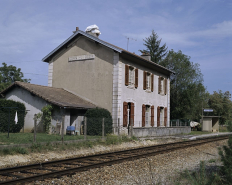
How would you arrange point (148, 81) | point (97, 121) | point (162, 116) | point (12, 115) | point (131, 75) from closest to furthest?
point (12, 115) → point (97, 121) → point (131, 75) → point (148, 81) → point (162, 116)

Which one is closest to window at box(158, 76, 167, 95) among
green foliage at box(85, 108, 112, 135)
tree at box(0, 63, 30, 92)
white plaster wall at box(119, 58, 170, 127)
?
white plaster wall at box(119, 58, 170, 127)

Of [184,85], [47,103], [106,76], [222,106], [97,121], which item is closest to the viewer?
[97,121]

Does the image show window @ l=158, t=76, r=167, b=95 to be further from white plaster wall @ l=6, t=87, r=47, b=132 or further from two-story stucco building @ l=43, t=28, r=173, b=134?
white plaster wall @ l=6, t=87, r=47, b=132

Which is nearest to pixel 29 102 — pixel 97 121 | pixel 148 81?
pixel 97 121

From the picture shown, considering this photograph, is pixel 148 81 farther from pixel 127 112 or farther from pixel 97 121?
pixel 97 121

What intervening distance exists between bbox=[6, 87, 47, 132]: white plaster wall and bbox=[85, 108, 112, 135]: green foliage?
3.22m

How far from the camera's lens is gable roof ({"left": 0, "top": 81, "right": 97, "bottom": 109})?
18247mm

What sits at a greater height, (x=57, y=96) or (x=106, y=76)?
(x=106, y=76)

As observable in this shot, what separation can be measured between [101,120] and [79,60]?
22.6ft

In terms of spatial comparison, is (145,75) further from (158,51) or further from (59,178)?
(158,51)

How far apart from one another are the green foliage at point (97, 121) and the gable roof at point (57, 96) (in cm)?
95

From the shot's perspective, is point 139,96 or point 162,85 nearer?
point 139,96

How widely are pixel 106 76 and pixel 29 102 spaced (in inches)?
234

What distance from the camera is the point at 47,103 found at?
18.6 metres
